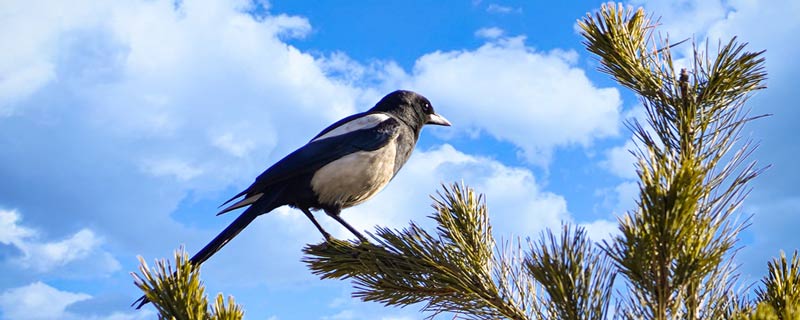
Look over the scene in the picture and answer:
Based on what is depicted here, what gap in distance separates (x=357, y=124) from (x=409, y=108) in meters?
0.63

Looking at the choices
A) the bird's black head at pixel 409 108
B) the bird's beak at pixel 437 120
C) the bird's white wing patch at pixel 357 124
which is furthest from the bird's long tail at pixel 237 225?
the bird's beak at pixel 437 120

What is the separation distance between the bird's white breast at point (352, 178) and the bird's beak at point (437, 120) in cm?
100

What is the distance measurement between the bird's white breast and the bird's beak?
1.00 metres

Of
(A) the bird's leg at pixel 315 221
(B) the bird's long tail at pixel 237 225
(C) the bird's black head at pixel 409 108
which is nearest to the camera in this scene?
(B) the bird's long tail at pixel 237 225

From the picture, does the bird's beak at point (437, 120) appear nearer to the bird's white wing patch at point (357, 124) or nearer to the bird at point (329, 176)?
the bird's white wing patch at point (357, 124)

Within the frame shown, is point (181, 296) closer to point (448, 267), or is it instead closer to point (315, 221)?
point (448, 267)

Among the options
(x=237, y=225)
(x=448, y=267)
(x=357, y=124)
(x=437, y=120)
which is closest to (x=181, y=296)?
(x=448, y=267)

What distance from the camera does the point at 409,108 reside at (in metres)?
5.02

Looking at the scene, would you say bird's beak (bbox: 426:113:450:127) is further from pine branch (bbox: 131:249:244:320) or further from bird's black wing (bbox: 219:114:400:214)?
pine branch (bbox: 131:249:244:320)

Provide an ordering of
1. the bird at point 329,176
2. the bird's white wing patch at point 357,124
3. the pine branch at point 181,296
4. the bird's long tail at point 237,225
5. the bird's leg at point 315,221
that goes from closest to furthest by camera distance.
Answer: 1. the pine branch at point 181,296
2. the bird's long tail at point 237,225
3. the bird's leg at point 315,221
4. the bird at point 329,176
5. the bird's white wing patch at point 357,124

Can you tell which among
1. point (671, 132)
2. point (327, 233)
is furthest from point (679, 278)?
point (327, 233)

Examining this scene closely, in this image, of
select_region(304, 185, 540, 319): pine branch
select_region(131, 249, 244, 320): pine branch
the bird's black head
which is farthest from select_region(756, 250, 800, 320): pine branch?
the bird's black head

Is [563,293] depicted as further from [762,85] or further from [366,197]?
[366,197]

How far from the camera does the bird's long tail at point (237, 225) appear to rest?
139 inches
